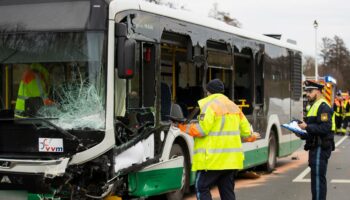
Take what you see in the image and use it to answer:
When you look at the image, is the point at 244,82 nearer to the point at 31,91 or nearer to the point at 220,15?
the point at 31,91

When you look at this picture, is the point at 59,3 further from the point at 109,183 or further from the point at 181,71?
the point at 181,71

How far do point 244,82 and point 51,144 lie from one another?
5.73 m

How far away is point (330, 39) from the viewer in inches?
3701

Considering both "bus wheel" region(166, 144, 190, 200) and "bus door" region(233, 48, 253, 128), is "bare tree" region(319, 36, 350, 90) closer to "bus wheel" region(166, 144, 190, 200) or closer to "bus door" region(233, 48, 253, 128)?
"bus door" region(233, 48, 253, 128)

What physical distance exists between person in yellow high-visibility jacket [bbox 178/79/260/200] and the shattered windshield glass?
45.7 inches

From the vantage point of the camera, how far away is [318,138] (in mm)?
7879

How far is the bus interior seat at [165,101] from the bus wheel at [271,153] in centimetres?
515

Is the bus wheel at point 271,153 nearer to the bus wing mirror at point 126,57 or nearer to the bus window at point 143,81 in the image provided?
the bus window at point 143,81

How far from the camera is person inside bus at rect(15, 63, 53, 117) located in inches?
282

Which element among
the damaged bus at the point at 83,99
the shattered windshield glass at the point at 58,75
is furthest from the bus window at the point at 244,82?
the shattered windshield glass at the point at 58,75

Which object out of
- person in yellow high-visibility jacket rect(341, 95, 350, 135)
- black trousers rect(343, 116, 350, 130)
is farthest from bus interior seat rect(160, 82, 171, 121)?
black trousers rect(343, 116, 350, 130)

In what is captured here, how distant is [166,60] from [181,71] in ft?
2.19

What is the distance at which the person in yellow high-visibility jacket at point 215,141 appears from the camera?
6.62 meters

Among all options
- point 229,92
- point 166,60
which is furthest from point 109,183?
point 229,92
